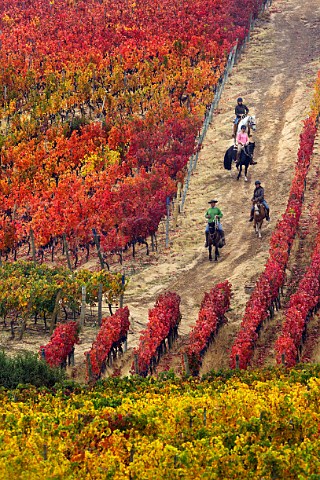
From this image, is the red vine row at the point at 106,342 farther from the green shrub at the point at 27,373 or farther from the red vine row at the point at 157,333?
the green shrub at the point at 27,373

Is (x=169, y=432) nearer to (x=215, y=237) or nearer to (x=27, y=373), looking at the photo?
(x=27, y=373)

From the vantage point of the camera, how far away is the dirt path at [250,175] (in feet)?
94.7

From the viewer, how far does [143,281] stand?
30.2 m

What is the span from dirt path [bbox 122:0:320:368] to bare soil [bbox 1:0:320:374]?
3cm

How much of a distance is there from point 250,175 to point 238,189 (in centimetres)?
144

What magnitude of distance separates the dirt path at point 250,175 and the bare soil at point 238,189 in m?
0.03

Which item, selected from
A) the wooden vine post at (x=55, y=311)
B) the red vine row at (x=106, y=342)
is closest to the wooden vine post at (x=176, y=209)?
the wooden vine post at (x=55, y=311)

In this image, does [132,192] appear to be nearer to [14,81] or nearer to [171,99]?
[171,99]

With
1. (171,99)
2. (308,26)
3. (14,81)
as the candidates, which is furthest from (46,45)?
(308,26)

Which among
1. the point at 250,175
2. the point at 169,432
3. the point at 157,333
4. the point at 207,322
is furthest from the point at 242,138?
the point at 169,432

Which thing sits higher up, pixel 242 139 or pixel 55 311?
pixel 242 139

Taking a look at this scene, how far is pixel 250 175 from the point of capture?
124 ft

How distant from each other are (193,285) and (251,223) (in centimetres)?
515

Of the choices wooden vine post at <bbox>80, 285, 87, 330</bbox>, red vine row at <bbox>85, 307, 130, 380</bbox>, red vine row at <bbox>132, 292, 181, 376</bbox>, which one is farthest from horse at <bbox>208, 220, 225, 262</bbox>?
red vine row at <bbox>85, 307, 130, 380</bbox>
